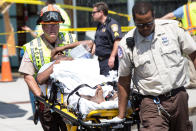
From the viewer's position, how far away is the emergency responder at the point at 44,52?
15.6 ft

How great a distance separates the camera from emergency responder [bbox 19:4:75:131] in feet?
15.6

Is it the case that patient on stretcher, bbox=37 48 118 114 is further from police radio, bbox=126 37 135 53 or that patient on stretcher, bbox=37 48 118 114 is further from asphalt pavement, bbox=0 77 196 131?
asphalt pavement, bbox=0 77 196 131

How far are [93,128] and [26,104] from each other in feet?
15.2

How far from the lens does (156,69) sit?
379cm

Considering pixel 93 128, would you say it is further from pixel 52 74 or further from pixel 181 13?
pixel 181 13

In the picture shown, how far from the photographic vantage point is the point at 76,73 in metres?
4.25

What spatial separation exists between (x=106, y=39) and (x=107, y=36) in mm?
57

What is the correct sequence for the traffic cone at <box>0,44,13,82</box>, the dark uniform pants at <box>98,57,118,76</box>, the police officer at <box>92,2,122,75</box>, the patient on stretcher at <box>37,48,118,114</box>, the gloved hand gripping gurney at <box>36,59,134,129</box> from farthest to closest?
the traffic cone at <box>0,44,13,82</box>
the dark uniform pants at <box>98,57,118,76</box>
the police officer at <box>92,2,122,75</box>
the gloved hand gripping gurney at <box>36,59,134,129</box>
the patient on stretcher at <box>37,48,118,114</box>

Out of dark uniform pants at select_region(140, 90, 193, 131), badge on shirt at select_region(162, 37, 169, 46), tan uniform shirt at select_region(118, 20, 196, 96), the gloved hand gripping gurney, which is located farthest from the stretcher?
badge on shirt at select_region(162, 37, 169, 46)

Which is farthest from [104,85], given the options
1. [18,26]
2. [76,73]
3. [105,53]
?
[18,26]

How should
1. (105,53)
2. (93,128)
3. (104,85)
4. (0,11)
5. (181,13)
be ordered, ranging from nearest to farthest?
(93,128), (104,85), (105,53), (181,13), (0,11)

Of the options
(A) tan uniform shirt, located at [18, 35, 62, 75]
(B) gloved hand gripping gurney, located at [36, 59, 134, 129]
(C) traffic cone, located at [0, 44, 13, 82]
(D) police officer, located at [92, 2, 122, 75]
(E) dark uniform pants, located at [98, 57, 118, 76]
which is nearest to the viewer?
(B) gloved hand gripping gurney, located at [36, 59, 134, 129]

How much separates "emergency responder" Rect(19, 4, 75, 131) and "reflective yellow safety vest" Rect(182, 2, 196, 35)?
11.6 ft

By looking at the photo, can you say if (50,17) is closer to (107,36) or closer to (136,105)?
(136,105)
